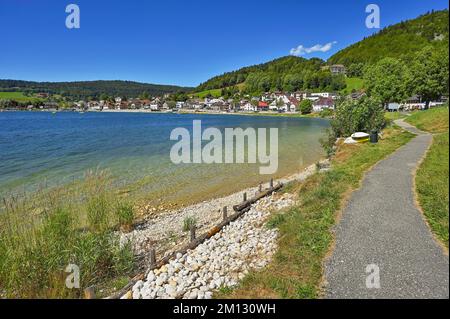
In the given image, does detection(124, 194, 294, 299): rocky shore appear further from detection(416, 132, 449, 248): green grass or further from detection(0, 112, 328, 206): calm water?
detection(0, 112, 328, 206): calm water

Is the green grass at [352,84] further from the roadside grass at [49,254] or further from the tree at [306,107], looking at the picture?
the roadside grass at [49,254]

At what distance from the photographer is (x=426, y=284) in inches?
172

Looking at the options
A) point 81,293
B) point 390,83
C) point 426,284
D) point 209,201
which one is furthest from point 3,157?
point 390,83

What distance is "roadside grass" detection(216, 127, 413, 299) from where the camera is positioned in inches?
199

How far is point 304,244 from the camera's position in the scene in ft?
21.5

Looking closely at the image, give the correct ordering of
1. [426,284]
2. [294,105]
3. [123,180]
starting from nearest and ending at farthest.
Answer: [426,284]
[123,180]
[294,105]

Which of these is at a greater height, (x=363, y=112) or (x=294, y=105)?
(x=294, y=105)

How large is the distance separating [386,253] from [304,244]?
5.82 feet

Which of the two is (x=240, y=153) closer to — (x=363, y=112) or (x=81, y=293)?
(x=363, y=112)

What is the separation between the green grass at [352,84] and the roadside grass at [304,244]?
15035 cm

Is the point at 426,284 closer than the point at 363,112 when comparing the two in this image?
Yes

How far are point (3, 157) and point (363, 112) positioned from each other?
115 ft

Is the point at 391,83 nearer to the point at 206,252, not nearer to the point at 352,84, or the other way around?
the point at 206,252

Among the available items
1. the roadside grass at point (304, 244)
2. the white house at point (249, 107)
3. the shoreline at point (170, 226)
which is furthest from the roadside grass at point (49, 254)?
the white house at point (249, 107)
